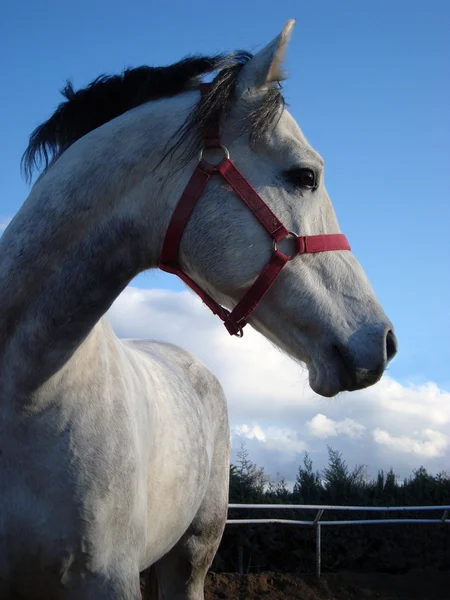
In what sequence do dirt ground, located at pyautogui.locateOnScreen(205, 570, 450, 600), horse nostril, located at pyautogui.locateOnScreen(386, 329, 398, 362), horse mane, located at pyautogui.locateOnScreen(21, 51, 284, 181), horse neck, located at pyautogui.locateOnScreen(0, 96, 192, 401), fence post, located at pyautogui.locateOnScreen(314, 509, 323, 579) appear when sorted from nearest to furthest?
1. horse nostril, located at pyautogui.locateOnScreen(386, 329, 398, 362)
2. horse neck, located at pyautogui.locateOnScreen(0, 96, 192, 401)
3. horse mane, located at pyautogui.locateOnScreen(21, 51, 284, 181)
4. dirt ground, located at pyautogui.locateOnScreen(205, 570, 450, 600)
5. fence post, located at pyautogui.locateOnScreen(314, 509, 323, 579)

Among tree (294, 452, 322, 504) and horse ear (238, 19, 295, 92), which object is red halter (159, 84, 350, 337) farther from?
tree (294, 452, 322, 504)

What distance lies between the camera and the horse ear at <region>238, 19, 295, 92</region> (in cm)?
232

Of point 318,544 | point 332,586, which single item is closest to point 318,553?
point 318,544

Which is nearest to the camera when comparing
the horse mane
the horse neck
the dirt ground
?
Answer: the horse neck

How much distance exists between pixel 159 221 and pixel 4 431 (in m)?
0.96

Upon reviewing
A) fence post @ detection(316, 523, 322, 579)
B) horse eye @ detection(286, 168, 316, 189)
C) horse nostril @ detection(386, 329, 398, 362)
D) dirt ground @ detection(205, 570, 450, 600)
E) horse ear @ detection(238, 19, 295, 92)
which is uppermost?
horse ear @ detection(238, 19, 295, 92)

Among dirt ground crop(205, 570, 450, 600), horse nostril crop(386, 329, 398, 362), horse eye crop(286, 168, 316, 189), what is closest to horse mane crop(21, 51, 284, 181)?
horse eye crop(286, 168, 316, 189)

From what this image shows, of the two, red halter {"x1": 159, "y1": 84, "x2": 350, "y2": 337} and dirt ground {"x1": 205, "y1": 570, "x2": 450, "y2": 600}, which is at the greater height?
red halter {"x1": 159, "y1": 84, "x2": 350, "y2": 337}

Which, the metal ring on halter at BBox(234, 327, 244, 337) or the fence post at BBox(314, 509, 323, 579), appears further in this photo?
the fence post at BBox(314, 509, 323, 579)

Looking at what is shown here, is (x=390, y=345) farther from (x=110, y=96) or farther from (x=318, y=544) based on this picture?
(x=318, y=544)

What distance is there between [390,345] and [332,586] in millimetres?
7119

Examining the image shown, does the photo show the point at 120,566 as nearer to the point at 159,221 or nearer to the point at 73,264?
the point at 73,264

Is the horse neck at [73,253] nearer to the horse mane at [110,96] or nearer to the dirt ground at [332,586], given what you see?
the horse mane at [110,96]

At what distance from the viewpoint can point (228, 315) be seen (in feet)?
8.10
